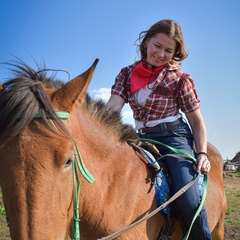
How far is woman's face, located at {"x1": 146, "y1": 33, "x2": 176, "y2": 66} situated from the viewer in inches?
131

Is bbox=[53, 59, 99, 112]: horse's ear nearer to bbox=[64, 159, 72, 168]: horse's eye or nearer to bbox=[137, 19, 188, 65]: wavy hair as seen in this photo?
bbox=[64, 159, 72, 168]: horse's eye

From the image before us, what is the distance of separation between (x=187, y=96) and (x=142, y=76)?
1.80ft

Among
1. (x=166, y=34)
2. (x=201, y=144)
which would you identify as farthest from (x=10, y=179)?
(x=166, y=34)

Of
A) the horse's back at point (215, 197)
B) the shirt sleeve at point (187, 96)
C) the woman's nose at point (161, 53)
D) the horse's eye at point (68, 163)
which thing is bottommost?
the horse's back at point (215, 197)

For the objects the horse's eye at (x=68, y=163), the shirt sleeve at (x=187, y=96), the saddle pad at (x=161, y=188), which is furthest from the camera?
the shirt sleeve at (x=187, y=96)

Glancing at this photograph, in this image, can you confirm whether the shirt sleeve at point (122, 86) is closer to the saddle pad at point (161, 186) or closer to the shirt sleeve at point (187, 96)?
the shirt sleeve at point (187, 96)

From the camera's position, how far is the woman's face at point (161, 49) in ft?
10.9

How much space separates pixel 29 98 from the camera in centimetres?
203

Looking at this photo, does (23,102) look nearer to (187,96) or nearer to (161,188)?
(161,188)

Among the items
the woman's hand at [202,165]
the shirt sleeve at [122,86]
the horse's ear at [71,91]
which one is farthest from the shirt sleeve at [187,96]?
the horse's ear at [71,91]

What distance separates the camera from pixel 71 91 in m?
2.18

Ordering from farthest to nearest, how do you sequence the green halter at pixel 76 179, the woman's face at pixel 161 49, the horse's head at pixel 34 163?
1. the woman's face at pixel 161 49
2. the green halter at pixel 76 179
3. the horse's head at pixel 34 163

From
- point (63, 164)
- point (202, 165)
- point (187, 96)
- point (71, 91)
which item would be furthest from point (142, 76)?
point (63, 164)

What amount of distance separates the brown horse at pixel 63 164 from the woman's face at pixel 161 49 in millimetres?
900
